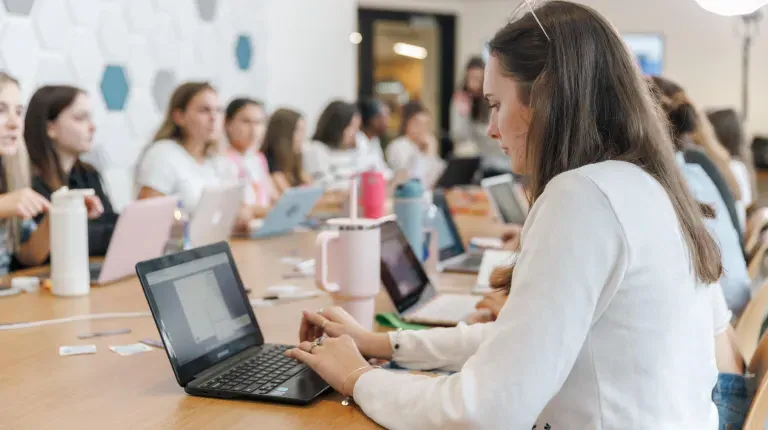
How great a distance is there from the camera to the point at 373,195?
8.45ft

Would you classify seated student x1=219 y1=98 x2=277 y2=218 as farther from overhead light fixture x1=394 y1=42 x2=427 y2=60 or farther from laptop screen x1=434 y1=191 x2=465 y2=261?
overhead light fixture x1=394 y1=42 x2=427 y2=60

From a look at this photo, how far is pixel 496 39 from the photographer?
113 centimetres

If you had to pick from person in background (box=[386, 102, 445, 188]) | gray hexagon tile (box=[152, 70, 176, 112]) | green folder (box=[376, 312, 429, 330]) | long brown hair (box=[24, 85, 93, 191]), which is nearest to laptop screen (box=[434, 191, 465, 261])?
green folder (box=[376, 312, 429, 330])

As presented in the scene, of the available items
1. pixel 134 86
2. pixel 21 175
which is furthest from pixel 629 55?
pixel 134 86

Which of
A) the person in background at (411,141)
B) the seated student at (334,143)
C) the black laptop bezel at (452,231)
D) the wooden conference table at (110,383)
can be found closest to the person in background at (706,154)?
the black laptop bezel at (452,231)

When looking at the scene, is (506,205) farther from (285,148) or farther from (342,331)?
(342,331)

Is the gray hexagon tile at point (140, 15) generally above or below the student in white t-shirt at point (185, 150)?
above

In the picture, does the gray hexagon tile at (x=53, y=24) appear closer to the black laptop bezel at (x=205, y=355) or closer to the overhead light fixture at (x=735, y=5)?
the black laptop bezel at (x=205, y=355)

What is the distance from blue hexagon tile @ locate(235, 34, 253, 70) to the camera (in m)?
5.43

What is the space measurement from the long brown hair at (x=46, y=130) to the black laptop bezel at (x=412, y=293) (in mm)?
1352

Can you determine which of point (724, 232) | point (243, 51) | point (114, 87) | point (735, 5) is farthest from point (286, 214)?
point (243, 51)

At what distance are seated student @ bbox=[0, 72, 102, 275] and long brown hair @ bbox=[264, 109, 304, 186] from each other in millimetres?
2091

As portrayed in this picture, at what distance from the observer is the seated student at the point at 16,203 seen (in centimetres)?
203

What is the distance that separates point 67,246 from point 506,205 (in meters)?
1.84
